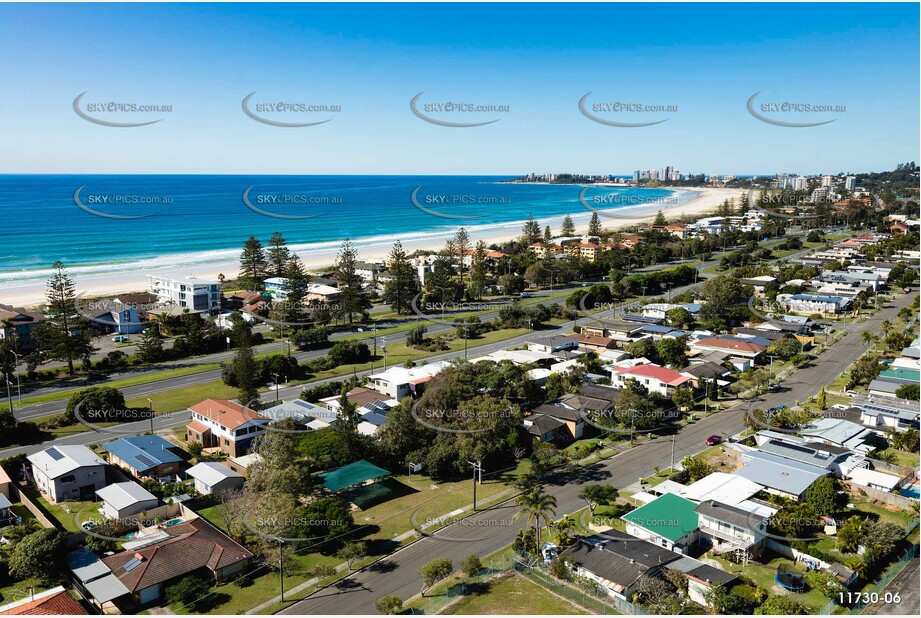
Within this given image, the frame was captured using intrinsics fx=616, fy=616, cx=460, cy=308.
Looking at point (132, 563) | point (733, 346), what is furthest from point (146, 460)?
point (733, 346)

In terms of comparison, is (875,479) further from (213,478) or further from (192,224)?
(192,224)

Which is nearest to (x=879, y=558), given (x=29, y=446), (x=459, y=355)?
(x=459, y=355)

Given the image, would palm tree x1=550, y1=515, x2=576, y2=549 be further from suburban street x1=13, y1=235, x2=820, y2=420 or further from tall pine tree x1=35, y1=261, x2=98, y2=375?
tall pine tree x1=35, y1=261, x2=98, y2=375

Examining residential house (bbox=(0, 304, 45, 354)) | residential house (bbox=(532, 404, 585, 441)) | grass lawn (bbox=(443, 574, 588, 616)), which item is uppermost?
residential house (bbox=(0, 304, 45, 354))

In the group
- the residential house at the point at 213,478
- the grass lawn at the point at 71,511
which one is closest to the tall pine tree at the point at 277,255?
the residential house at the point at 213,478

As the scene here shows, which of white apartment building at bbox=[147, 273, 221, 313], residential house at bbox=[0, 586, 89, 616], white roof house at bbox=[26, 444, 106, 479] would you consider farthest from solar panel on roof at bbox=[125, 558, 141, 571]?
white apartment building at bbox=[147, 273, 221, 313]

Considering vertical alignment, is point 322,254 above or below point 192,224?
below
